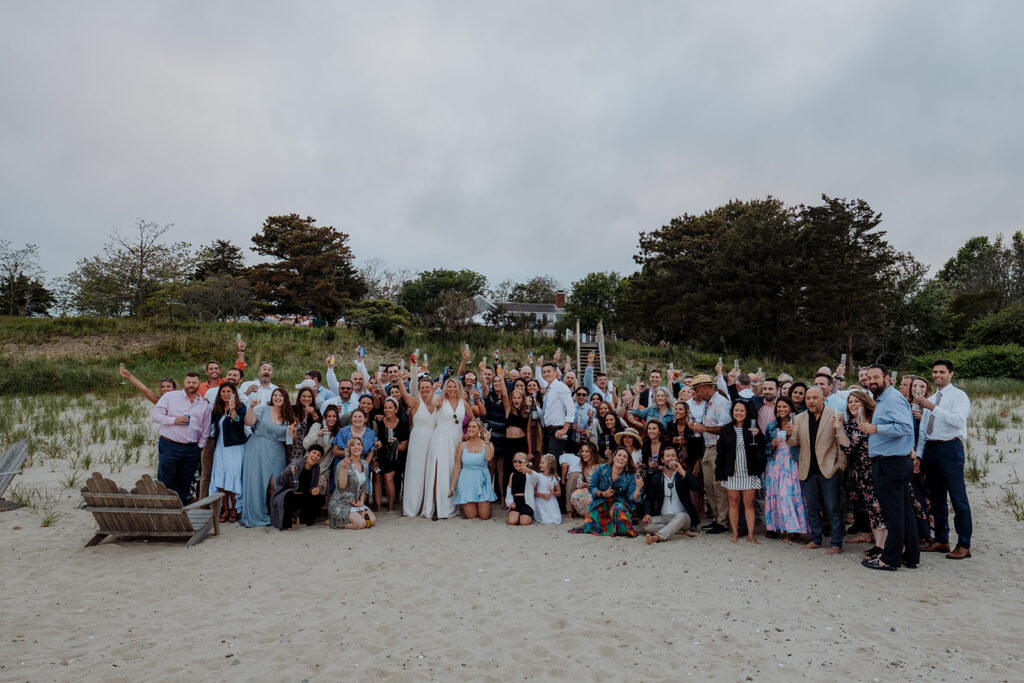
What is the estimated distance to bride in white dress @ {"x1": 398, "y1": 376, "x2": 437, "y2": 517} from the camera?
7824mm

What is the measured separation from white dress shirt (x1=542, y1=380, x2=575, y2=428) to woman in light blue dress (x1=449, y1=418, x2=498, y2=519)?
3.12ft

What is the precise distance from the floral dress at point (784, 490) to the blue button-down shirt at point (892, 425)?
0.98 m

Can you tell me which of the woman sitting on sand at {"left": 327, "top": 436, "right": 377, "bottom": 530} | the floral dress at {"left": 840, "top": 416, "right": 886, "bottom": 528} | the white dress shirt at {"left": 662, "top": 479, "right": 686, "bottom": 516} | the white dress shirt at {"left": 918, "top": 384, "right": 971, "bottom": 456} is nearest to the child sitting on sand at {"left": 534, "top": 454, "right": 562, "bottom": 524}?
the white dress shirt at {"left": 662, "top": 479, "right": 686, "bottom": 516}

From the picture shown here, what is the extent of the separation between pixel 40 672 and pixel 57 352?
27007mm

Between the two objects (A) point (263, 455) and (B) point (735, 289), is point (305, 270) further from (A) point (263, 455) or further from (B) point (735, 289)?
(A) point (263, 455)

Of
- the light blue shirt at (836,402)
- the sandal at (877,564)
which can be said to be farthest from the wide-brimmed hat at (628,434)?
the sandal at (877,564)

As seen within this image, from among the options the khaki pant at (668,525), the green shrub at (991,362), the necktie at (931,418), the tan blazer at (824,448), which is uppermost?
the green shrub at (991,362)

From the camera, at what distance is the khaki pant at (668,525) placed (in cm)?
677

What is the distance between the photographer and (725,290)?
3294 cm

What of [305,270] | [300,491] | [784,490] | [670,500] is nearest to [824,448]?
[784,490]

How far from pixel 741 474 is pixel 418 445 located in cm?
406

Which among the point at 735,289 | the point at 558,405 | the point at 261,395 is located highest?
the point at 735,289

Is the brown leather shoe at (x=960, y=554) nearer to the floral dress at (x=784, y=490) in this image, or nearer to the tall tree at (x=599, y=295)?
the floral dress at (x=784, y=490)

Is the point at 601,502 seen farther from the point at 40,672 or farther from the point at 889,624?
the point at 40,672
